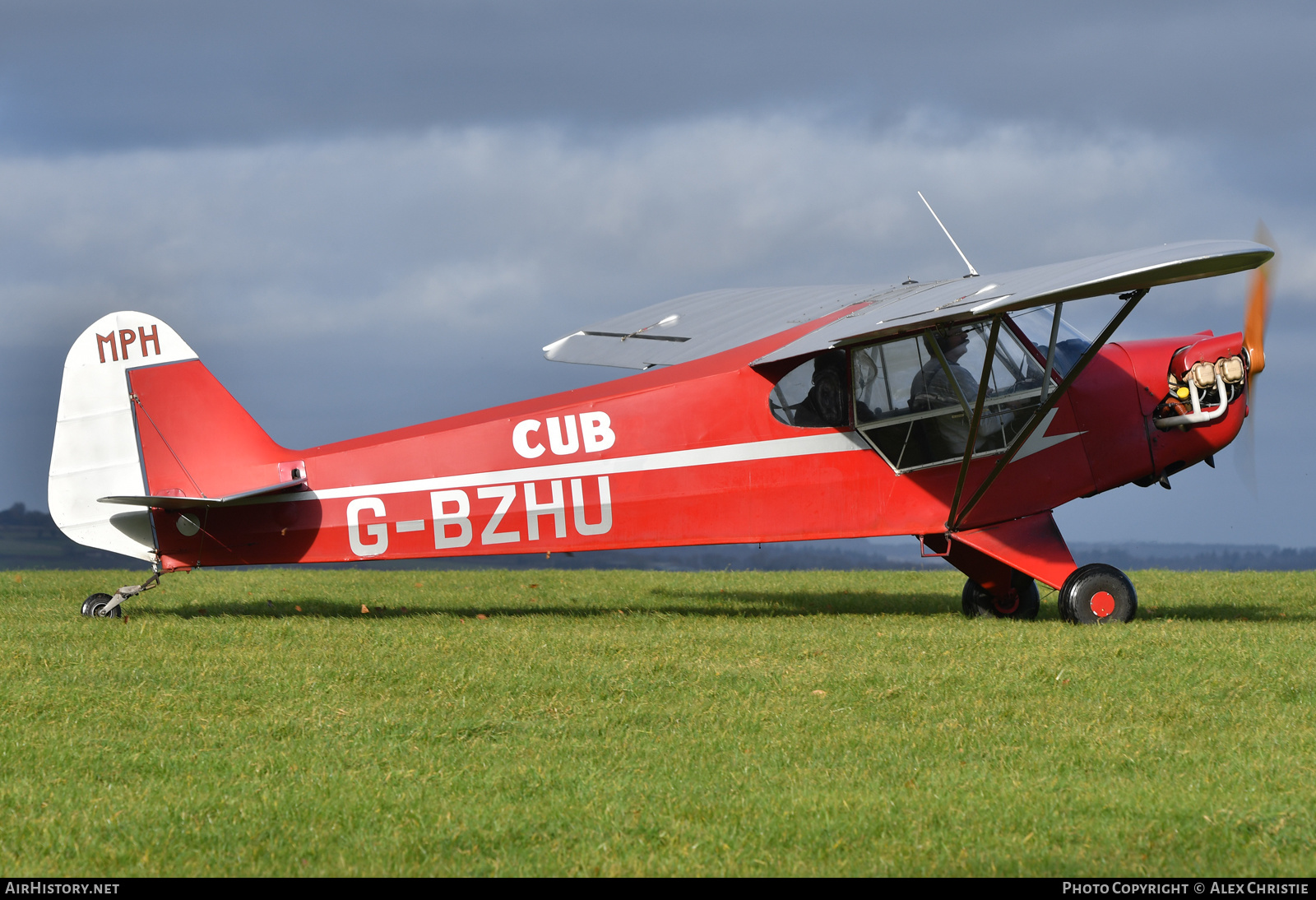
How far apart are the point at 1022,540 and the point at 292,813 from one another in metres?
7.39

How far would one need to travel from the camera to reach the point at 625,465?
9.80 metres

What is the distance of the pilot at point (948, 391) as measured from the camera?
9.84 metres

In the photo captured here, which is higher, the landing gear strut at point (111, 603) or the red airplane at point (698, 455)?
the red airplane at point (698, 455)

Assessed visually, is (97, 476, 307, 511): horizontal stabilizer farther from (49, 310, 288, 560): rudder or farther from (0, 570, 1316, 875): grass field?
(0, 570, 1316, 875): grass field

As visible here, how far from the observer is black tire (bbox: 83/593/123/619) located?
31.5ft

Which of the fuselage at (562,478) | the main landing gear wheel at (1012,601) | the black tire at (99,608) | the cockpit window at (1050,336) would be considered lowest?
the main landing gear wheel at (1012,601)

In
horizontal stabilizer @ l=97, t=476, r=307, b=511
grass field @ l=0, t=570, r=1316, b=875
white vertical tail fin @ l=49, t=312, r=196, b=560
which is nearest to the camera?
grass field @ l=0, t=570, r=1316, b=875

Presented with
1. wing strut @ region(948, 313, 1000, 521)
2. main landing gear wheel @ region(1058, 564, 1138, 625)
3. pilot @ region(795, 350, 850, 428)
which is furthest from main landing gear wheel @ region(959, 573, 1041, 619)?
pilot @ region(795, 350, 850, 428)

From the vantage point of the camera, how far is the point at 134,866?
3.86 metres

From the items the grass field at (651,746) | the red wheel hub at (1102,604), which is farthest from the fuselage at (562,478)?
the red wheel hub at (1102,604)

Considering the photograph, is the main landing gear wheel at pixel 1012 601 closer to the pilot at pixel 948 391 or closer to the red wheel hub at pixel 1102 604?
the red wheel hub at pixel 1102 604

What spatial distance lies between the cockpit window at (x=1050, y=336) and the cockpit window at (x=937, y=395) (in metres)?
0.16

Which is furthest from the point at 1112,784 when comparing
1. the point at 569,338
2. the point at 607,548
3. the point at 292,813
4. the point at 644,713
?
the point at 569,338

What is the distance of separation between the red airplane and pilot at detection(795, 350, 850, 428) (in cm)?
2
